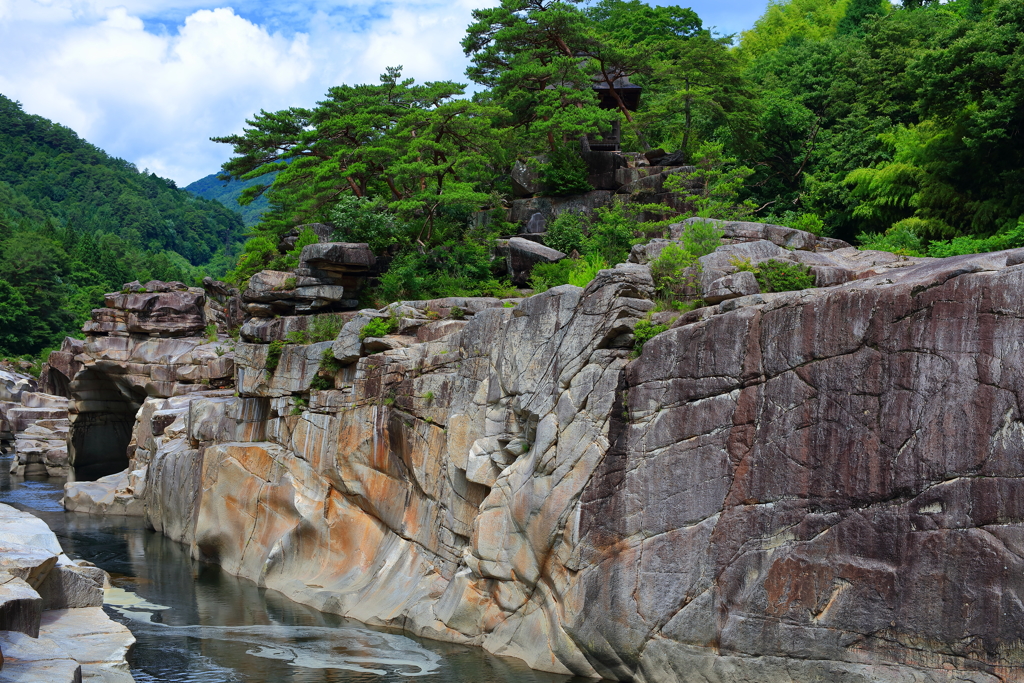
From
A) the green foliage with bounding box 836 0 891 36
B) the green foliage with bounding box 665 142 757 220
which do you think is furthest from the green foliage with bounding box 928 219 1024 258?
the green foliage with bounding box 836 0 891 36

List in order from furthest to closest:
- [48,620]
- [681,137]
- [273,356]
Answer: [681,137] < [273,356] < [48,620]

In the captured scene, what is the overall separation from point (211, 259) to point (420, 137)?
89.5m

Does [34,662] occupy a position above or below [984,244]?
below

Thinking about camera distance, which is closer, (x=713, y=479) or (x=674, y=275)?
(x=713, y=479)

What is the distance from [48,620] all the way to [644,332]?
1095cm

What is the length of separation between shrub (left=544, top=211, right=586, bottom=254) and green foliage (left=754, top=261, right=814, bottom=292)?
40.4 ft

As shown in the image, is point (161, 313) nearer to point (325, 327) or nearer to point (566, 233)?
point (325, 327)

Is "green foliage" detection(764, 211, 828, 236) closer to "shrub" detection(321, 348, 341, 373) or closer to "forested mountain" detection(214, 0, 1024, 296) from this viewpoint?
"forested mountain" detection(214, 0, 1024, 296)

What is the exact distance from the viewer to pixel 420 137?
28.3 metres

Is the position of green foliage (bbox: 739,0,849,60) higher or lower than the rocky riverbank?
higher

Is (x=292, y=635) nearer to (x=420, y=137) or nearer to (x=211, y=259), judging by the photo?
(x=420, y=137)

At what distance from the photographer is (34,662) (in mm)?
10438

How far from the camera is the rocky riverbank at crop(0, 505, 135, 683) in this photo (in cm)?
1048

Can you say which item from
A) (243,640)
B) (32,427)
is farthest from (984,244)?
(32,427)
